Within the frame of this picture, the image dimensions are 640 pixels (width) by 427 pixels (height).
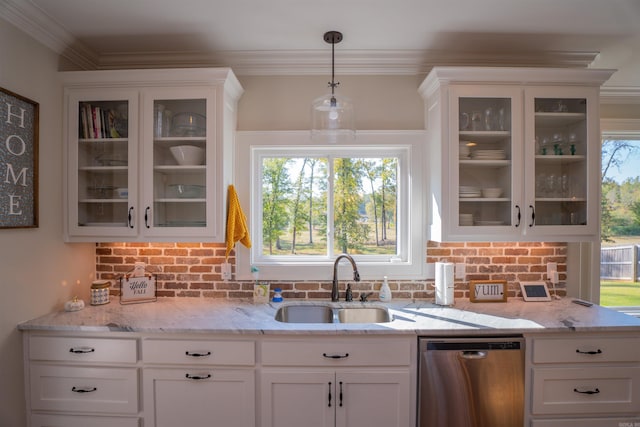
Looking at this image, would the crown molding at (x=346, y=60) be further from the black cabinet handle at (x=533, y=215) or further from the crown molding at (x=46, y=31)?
the black cabinet handle at (x=533, y=215)

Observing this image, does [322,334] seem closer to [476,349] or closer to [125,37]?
[476,349]

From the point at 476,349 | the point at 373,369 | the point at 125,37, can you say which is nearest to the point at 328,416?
the point at 373,369

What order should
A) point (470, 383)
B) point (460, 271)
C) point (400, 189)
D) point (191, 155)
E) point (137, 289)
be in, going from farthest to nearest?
point (400, 189), point (460, 271), point (137, 289), point (191, 155), point (470, 383)

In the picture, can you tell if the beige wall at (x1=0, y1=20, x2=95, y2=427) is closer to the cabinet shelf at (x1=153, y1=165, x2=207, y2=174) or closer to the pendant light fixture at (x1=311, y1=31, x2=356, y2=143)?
the cabinet shelf at (x1=153, y1=165, x2=207, y2=174)

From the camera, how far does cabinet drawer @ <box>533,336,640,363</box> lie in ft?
5.95

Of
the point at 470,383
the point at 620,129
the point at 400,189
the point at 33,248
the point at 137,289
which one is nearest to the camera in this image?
the point at 470,383

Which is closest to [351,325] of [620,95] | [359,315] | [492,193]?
[359,315]

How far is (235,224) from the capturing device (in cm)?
223

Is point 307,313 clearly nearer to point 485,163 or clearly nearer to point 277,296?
point 277,296

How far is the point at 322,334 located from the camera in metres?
1.77

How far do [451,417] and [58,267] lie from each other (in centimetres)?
253

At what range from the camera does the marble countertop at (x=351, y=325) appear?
1784 millimetres

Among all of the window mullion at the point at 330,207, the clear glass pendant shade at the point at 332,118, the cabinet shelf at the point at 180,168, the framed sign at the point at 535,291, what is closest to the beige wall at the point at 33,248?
the cabinet shelf at the point at 180,168

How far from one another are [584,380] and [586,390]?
6cm
